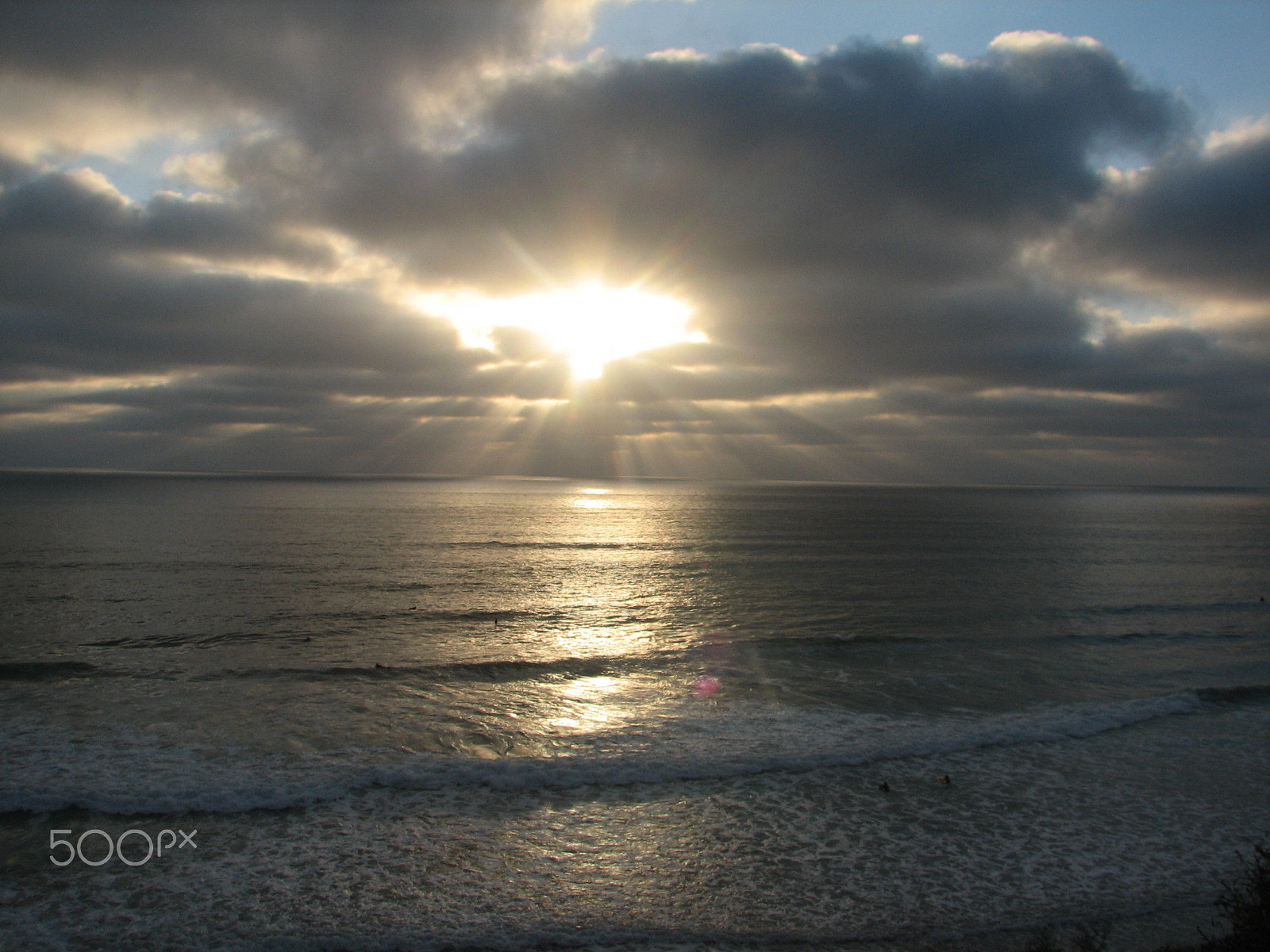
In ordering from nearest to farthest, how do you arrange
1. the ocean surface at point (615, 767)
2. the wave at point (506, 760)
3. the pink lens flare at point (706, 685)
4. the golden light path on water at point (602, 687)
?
1. the ocean surface at point (615, 767)
2. the wave at point (506, 760)
3. the golden light path on water at point (602, 687)
4. the pink lens flare at point (706, 685)

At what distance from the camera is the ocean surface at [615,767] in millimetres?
9180

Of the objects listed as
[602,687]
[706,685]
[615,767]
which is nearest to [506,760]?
[615,767]

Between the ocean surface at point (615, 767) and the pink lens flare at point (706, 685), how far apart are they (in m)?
0.17

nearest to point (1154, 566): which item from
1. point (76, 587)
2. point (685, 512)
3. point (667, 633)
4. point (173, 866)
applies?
point (667, 633)

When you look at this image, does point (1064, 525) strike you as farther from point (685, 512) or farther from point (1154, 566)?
Result: point (685, 512)

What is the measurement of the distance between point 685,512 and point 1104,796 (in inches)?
4295

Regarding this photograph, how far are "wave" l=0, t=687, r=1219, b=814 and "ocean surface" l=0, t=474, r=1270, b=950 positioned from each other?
8 cm

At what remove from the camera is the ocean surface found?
30.1ft

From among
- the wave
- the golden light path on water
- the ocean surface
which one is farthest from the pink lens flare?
the wave

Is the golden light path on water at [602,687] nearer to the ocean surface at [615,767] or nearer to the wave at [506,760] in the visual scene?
the ocean surface at [615,767]

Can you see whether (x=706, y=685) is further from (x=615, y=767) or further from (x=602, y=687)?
(x=615, y=767)

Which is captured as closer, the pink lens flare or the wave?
the wave

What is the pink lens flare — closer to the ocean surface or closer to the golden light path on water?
the ocean surface

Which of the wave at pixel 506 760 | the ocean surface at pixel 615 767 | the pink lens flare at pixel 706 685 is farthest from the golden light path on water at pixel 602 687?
the pink lens flare at pixel 706 685
